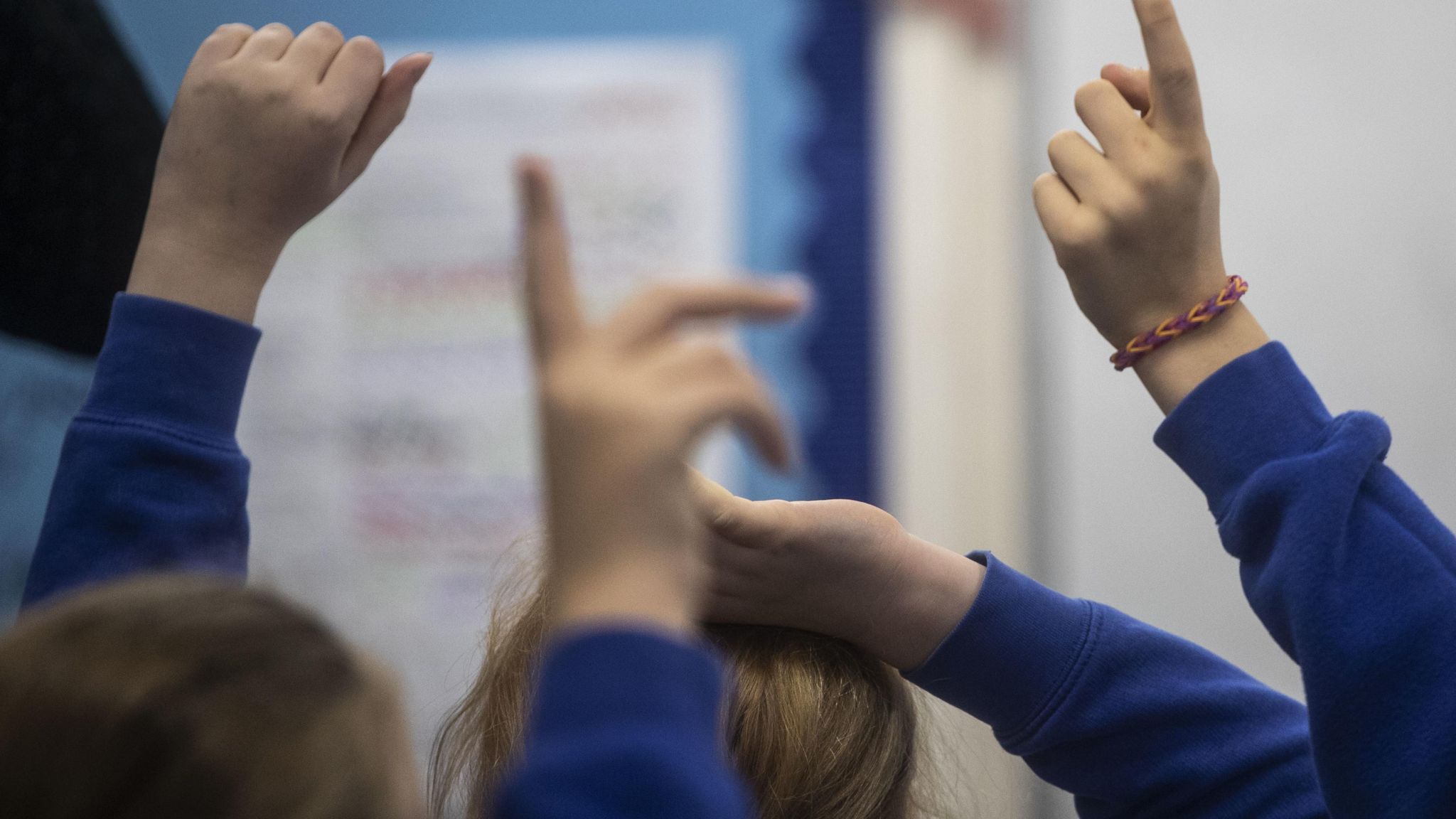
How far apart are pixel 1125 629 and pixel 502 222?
978 millimetres

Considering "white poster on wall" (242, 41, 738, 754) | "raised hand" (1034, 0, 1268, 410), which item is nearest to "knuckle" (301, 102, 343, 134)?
"raised hand" (1034, 0, 1268, 410)

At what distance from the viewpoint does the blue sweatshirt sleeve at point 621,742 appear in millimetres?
264

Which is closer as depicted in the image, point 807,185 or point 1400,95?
point 1400,95

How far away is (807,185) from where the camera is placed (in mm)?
1262

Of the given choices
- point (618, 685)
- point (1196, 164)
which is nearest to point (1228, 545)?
point (1196, 164)

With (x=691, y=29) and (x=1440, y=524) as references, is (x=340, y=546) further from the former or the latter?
(x=1440, y=524)

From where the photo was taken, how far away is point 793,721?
0.50 metres

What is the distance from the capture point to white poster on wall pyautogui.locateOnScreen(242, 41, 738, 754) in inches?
52.0

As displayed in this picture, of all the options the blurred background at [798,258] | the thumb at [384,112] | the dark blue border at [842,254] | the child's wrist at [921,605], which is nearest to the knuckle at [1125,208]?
the child's wrist at [921,605]

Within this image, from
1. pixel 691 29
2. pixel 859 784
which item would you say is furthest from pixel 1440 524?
pixel 691 29

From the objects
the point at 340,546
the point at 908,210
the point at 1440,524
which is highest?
the point at 908,210

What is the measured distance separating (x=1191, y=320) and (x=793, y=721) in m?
0.24

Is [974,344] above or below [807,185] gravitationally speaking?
below

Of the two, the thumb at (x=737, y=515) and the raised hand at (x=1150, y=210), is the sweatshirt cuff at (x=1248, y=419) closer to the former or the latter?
the raised hand at (x=1150, y=210)
